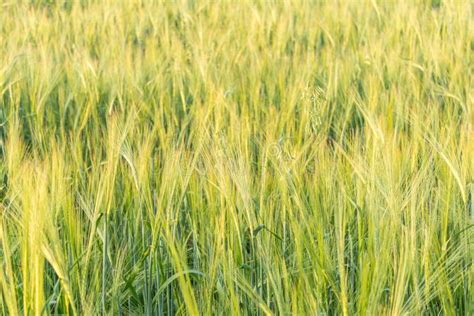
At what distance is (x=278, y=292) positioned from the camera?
2.99 feet

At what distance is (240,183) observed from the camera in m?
1.11

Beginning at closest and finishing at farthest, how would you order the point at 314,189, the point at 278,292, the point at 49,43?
1. the point at 278,292
2. the point at 314,189
3. the point at 49,43

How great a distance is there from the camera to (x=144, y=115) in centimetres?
196

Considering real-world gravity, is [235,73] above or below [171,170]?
below

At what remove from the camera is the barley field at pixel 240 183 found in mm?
975

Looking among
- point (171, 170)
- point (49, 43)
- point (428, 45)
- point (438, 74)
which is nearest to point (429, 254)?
point (171, 170)

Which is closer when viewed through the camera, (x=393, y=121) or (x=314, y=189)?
(x=314, y=189)

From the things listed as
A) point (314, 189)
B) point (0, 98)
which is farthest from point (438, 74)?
point (0, 98)

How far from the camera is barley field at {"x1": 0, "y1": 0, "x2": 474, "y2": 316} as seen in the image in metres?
0.98

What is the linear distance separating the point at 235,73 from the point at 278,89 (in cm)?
19

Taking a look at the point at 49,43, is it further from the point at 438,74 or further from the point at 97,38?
the point at 438,74

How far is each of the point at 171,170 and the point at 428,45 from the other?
1.62m

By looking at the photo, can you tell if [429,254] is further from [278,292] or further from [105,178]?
[105,178]

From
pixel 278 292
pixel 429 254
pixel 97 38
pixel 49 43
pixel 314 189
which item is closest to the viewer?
pixel 278 292
